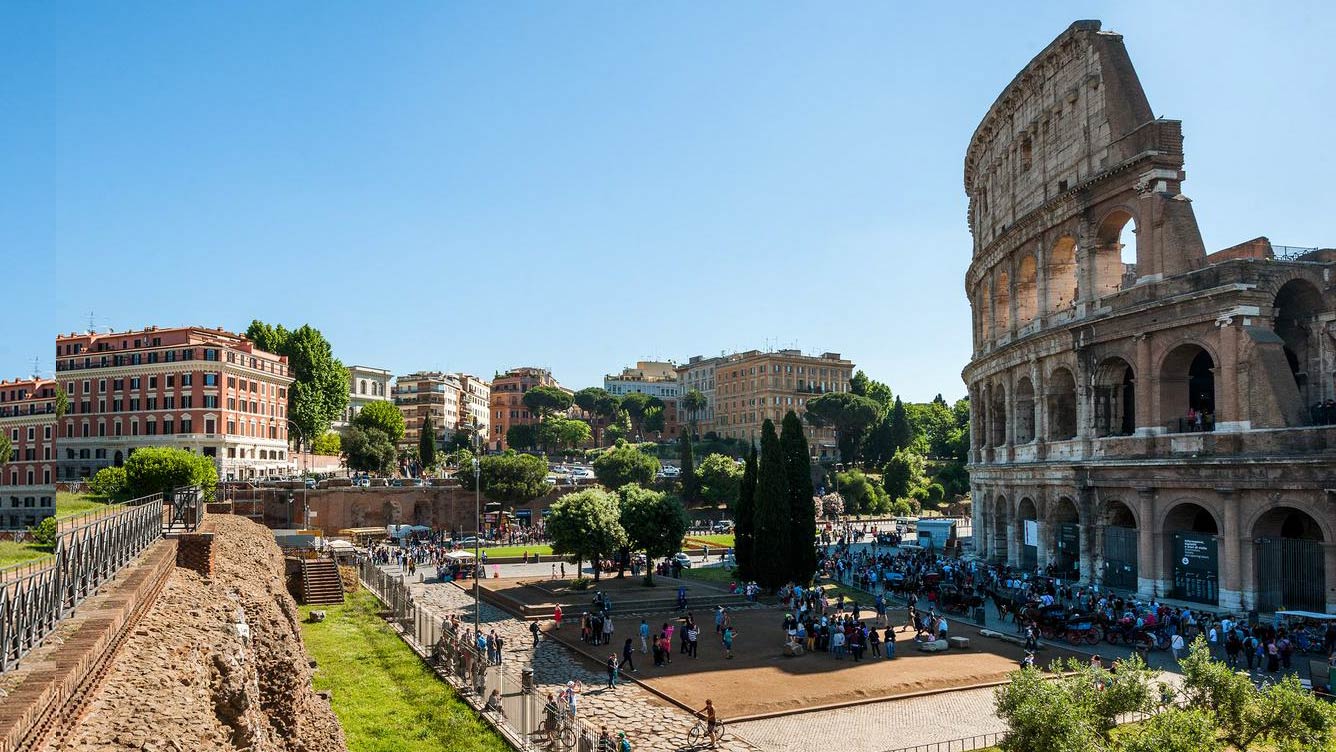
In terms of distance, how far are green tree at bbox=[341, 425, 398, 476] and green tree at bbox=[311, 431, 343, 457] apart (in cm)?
290

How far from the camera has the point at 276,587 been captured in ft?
81.8

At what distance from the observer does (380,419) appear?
92.8 metres

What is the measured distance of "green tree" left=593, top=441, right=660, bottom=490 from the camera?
84.5 m

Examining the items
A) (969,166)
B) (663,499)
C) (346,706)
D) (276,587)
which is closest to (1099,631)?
(663,499)

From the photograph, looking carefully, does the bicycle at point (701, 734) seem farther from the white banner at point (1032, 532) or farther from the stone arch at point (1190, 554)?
the white banner at point (1032, 532)

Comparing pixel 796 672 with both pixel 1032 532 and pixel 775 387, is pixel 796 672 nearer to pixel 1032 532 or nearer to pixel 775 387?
pixel 1032 532

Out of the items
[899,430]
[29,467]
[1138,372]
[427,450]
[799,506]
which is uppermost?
[1138,372]

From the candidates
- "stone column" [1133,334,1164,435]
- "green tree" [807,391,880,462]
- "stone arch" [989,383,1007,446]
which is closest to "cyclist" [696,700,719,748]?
"stone column" [1133,334,1164,435]

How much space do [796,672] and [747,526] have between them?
17414 millimetres

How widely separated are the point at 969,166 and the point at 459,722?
4771cm

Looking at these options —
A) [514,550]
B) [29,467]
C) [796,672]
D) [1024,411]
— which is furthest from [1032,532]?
[29,467]

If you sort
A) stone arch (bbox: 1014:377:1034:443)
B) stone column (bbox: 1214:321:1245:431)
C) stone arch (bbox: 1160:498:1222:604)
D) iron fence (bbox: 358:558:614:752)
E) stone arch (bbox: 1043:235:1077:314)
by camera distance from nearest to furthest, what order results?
iron fence (bbox: 358:558:614:752), stone column (bbox: 1214:321:1245:431), stone arch (bbox: 1160:498:1222:604), stone arch (bbox: 1043:235:1077:314), stone arch (bbox: 1014:377:1034:443)

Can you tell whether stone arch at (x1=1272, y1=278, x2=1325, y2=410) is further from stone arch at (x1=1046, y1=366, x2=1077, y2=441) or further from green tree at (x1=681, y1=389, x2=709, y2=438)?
green tree at (x1=681, y1=389, x2=709, y2=438)

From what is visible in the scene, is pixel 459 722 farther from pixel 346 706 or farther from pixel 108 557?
pixel 108 557
